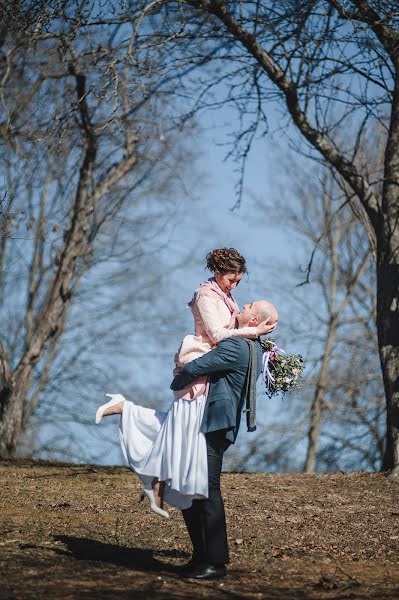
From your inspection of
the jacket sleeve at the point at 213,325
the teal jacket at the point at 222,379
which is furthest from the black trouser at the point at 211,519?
the jacket sleeve at the point at 213,325

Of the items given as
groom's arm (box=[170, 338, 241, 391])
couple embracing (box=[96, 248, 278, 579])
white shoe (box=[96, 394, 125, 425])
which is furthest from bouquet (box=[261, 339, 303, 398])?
white shoe (box=[96, 394, 125, 425])

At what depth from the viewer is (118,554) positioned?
6.02m

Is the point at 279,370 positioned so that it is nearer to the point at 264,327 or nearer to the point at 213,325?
the point at 264,327

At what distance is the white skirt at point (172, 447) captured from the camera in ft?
17.3

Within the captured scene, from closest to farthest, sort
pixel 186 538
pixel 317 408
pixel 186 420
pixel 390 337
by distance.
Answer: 1. pixel 186 420
2. pixel 186 538
3. pixel 390 337
4. pixel 317 408

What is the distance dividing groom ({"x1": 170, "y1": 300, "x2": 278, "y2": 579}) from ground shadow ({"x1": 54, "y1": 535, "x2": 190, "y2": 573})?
0.34 meters

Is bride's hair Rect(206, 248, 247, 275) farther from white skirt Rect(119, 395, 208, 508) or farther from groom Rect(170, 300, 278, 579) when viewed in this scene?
white skirt Rect(119, 395, 208, 508)

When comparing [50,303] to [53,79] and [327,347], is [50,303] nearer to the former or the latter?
[53,79]

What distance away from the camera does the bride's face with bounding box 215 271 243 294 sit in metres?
5.67

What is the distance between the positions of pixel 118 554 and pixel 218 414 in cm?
142

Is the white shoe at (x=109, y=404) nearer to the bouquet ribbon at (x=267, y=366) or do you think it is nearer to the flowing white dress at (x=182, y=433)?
the flowing white dress at (x=182, y=433)

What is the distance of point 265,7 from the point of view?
989cm

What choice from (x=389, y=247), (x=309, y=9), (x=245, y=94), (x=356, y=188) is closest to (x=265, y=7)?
(x=309, y=9)

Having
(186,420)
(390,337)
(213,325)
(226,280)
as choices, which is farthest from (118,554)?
(390,337)
